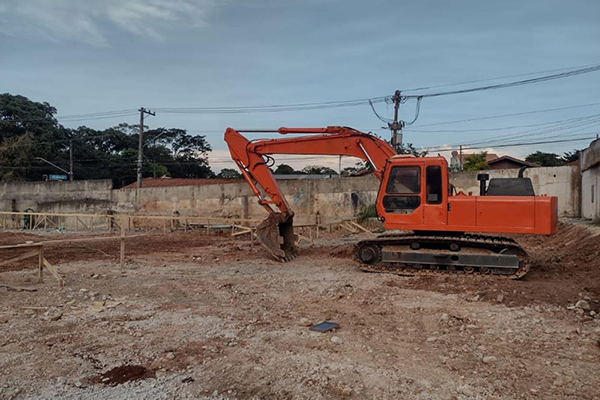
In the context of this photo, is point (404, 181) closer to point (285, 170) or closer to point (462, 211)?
point (462, 211)

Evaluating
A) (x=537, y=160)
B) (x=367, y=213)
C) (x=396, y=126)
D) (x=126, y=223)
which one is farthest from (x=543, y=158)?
A: (x=126, y=223)

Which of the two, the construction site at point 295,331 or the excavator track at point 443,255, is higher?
the excavator track at point 443,255

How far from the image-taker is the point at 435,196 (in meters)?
9.18

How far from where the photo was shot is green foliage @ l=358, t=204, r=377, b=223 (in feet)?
77.0

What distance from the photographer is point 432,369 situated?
4.53 meters

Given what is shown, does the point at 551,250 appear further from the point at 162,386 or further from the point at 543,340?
the point at 162,386

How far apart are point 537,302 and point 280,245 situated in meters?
6.32

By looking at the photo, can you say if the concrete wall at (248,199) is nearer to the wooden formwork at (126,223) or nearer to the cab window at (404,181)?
the wooden formwork at (126,223)

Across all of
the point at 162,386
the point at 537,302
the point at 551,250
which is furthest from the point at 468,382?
the point at 551,250

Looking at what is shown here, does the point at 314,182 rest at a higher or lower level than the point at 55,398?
higher

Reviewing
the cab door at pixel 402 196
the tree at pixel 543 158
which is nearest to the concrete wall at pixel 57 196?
the cab door at pixel 402 196

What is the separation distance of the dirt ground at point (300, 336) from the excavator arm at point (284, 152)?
5.83 ft

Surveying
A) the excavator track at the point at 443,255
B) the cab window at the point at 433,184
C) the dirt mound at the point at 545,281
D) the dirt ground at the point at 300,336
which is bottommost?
the dirt ground at the point at 300,336

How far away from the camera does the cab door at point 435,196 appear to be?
9.12 m
